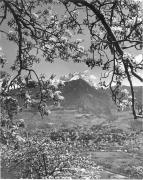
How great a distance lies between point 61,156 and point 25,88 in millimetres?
61559

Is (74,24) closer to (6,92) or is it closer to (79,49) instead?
(79,49)

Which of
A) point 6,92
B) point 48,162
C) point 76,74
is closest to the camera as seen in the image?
point 76,74

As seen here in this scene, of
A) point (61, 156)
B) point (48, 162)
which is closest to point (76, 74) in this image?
point (48, 162)

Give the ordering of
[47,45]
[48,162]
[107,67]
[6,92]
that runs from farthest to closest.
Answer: [48,162]
[47,45]
[6,92]
[107,67]

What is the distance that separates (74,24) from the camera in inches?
476

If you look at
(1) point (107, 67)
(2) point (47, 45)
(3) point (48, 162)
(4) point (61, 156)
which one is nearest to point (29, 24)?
(2) point (47, 45)

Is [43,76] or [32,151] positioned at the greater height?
[43,76]

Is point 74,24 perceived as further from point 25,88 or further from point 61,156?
point 61,156

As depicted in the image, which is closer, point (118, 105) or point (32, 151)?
point (118, 105)

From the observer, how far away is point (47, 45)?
42.2ft

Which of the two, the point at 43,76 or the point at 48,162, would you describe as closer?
the point at 43,76

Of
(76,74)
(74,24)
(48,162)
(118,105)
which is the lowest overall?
(48,162)

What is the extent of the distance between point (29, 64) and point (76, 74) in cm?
236

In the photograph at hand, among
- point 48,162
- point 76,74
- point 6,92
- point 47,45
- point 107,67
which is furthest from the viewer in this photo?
point 48,162
